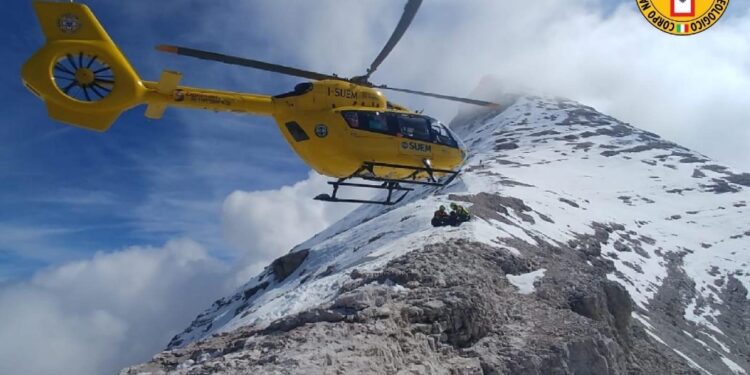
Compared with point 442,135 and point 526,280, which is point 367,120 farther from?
point 526,280

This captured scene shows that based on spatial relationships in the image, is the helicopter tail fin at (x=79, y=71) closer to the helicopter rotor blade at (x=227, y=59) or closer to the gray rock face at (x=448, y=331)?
the helicopter rotor blade at (x=227, y=59)

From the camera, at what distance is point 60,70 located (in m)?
13.3

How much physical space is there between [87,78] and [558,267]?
2338cm

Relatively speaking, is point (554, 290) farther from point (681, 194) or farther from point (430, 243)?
point (681, 194)

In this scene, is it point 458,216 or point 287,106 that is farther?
point 458,216

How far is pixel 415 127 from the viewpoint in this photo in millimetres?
17922

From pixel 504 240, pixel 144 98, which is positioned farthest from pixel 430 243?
pixel 144 98

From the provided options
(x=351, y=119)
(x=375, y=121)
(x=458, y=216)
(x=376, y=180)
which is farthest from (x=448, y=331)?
(x=458, y=216)

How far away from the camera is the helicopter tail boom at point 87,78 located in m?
13.2

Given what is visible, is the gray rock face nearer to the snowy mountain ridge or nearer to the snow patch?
the snowy mountain ridge

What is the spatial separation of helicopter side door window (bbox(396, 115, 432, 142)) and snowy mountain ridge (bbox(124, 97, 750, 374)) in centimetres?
564

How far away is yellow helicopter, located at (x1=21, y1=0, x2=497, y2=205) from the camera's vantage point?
44.0 feet

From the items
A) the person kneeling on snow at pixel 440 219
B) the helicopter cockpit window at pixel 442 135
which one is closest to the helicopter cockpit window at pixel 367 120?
the helicopter cockpit window at pixel 442 135

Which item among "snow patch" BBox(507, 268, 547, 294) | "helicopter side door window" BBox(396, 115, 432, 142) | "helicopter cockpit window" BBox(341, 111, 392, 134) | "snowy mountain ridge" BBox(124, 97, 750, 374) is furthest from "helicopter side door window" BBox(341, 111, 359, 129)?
"snow patch" BBox(507, 268, 547, 294)
